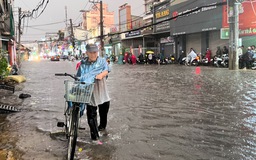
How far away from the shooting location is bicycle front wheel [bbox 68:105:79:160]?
12.6 feet

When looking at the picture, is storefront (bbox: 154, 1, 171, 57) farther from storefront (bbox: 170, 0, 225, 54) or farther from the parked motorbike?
the parked motorbike

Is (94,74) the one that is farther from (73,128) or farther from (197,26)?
(197,26)

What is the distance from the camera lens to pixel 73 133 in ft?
12.8

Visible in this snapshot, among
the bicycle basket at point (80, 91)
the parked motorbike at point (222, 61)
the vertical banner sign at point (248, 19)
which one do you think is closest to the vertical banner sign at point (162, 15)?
the parked motorbike at point (222, 61)

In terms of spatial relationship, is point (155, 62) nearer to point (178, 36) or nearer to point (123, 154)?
point (178, 36)

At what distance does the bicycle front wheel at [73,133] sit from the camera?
386cm

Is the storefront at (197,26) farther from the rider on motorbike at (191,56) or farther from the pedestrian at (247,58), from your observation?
the pedestrian at (247,58)

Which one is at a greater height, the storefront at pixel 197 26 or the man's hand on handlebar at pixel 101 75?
the storefront at pixel 197 26

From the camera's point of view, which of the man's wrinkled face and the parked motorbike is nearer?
the man's wrinkled face

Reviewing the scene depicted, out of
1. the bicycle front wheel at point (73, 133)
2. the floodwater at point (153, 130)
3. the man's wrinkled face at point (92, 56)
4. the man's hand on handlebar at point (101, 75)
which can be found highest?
the man's wrinkled face at point (92, 56)

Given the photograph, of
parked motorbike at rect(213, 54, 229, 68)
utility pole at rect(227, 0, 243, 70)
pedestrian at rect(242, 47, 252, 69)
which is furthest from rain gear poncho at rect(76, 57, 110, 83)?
parked motorbike at rect(213, 54, 229, 68)

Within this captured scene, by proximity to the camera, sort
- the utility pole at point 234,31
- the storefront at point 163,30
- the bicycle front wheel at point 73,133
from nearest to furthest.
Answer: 1. the bicycle front wheel at point 73,133
2. the utility pole at point 234,31
3. the storefront at point 163,30

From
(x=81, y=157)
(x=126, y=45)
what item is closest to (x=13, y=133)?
(x=81, y=157)

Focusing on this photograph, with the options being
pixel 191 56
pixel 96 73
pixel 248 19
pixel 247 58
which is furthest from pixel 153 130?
pixel 191 56
